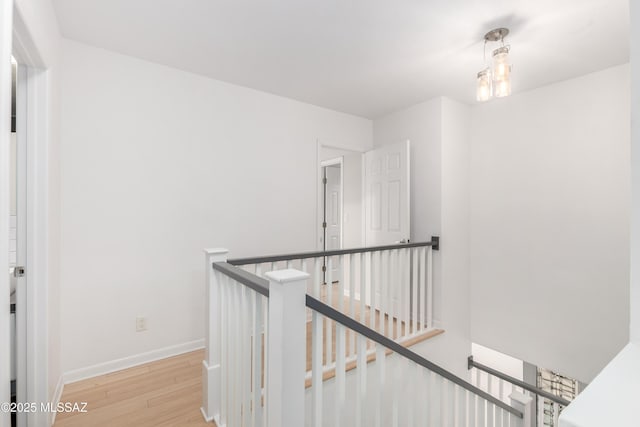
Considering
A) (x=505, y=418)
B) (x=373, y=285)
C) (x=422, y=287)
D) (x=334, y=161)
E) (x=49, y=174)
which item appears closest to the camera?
(x=49, y=174)

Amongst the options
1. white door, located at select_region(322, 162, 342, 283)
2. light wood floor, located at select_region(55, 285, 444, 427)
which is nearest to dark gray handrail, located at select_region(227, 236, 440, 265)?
light wood floor, located at select_region(55, 285, 444, 427)

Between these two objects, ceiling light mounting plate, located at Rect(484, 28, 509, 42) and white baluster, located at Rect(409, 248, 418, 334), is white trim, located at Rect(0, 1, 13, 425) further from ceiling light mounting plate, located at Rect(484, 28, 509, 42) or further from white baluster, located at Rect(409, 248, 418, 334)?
white baluster, located at Rect(409, 248, 418, 334)

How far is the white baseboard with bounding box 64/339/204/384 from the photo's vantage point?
2.29 meters

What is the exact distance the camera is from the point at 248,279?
1.47 m

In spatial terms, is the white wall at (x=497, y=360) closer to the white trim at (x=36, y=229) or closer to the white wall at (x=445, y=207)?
the white wall at (x=445, y=207)

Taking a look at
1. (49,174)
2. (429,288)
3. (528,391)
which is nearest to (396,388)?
(429,288)

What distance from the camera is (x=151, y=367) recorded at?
97.9 inches

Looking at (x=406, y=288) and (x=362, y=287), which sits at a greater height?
(x=362, y=287)

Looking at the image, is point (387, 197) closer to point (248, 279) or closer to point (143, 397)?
point (248, 279)

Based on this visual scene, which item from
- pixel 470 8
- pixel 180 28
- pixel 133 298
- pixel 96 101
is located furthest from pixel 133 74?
pixel 470 8

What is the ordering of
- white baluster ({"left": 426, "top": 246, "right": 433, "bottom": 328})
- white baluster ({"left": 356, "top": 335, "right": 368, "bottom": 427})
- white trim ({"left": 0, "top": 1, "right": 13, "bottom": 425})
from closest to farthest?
1. white trim ({"left": 0, "top": 1, "right": 13, "bottom": 425})
2. white baluster ({"left": 356, "top": 335, "right": 368, "bottom": 427})
3. white baluster ({"left": 426, "top": 246, "right": 433, "bottom": 328})

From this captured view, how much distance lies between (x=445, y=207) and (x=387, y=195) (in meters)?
0.69

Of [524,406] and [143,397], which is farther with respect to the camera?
[524,406]

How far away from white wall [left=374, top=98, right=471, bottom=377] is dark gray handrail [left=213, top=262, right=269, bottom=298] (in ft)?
7.90
